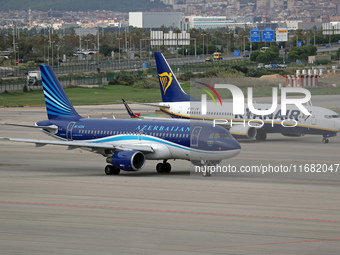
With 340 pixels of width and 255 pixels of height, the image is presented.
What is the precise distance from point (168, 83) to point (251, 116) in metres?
9.67

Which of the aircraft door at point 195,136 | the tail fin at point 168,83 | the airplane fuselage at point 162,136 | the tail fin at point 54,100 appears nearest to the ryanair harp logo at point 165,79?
the tail fin at point 168,83

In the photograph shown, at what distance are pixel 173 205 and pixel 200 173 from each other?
11.3 metres

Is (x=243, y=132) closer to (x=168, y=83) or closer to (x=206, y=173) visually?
(x=168, y=83)

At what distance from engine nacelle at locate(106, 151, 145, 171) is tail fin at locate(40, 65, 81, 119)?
318 inches

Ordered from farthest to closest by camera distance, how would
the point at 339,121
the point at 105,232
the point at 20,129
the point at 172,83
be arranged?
the point at 20,129
the point at 172,83
the point at 339,121
the point at 105,232

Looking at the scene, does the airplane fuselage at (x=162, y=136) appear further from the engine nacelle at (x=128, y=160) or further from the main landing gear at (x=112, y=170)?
the main landing gear at (x=112, y=170)

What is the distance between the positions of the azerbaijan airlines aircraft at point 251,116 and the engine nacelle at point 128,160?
2085cm

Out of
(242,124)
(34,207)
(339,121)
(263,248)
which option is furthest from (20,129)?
(263,248)

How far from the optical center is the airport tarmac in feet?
80.2

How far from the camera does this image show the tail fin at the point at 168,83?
65.8 meters

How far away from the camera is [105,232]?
2633cm

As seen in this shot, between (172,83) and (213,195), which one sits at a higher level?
(172,83)

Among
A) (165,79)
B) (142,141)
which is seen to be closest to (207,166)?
(142,141)

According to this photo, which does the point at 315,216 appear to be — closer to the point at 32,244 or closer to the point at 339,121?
the point at 32,244
